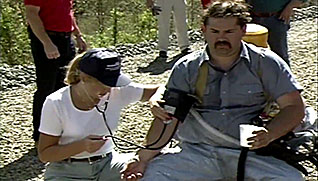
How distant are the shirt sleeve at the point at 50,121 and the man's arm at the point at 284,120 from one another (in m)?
0.85

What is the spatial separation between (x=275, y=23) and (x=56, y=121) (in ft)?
6.77

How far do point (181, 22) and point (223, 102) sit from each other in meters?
4.55

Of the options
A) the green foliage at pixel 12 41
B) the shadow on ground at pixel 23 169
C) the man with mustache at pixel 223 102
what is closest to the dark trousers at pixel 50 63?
the shadow on ground at pixel 23 169

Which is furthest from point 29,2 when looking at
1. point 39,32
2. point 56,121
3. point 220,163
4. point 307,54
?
point 307,54

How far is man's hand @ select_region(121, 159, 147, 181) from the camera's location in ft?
9.96

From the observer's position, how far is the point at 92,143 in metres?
3.12

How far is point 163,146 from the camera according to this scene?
3154mm

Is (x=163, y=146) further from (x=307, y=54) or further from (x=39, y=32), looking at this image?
(x=307, y=54)

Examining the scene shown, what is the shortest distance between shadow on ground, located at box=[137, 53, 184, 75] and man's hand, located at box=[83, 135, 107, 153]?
393 cm

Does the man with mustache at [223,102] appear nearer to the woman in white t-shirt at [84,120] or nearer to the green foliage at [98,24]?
the woman in white t-shirt at [84,120]

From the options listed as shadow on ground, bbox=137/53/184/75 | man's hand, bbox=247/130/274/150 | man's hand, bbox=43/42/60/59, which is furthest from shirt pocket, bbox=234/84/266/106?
shadow on ground, bbox=137/53/184/75

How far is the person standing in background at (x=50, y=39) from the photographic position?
4391 millimetres

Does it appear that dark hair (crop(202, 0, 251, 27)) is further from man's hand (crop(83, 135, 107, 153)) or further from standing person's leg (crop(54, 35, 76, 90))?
standing person's leg (crop(54, 35, 76, 90))

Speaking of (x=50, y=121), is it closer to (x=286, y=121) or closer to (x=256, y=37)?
(x=286, y=121)
